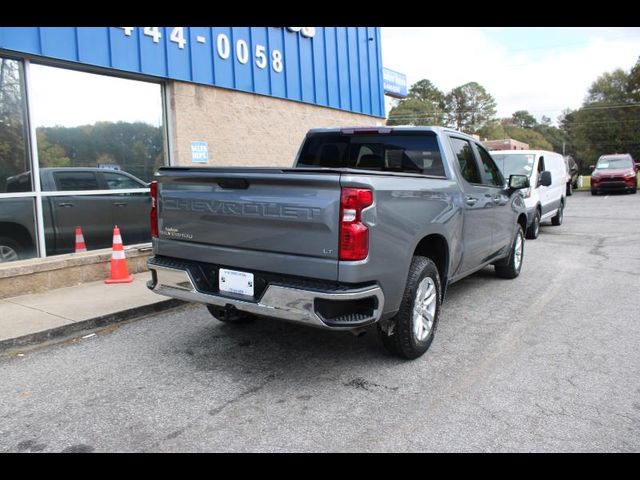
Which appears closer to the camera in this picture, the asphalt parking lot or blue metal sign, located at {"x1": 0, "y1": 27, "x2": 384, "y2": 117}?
the asphalt parking lot

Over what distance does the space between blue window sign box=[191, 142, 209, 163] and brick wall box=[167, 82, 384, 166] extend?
3.2 inches

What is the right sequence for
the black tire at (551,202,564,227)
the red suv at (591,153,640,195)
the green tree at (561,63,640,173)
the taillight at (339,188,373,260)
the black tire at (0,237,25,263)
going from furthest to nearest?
the green tree at (561,63,640,173)
the red suv at (591,153,640,195)
the black tire at (551,202,564,227)
the black tire at (0,237,25,263)
the taillight at (339,188,373,260)

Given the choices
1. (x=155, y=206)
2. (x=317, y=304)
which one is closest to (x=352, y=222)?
(x=317, y=304)

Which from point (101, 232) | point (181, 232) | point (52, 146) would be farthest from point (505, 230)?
point (52, 146)

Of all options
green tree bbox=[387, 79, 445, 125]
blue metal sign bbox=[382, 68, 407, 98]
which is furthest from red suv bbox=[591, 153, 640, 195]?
green tree bbox=[387, 79, 445, 125]

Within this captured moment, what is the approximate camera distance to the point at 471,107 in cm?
9756

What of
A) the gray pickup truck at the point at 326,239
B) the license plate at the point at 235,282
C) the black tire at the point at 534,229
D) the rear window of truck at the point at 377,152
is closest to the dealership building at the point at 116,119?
the gray pickup truck at the point at 326,239

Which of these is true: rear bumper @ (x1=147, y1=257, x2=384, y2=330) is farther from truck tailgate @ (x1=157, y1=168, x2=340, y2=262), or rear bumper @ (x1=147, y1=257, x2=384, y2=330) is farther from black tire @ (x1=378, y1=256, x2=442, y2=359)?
black tire @ (x1=378, y1=256, x2=442, y2=359)

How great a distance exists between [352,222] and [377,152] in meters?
2.05

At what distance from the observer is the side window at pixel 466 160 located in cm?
532

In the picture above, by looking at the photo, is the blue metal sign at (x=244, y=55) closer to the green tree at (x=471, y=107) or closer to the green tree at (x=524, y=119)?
the green tree at (x=471, y=107)

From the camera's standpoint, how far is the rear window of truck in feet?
16.6

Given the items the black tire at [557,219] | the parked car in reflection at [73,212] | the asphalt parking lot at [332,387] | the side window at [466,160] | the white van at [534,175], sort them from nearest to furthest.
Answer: the asphalt parking lot at [332,387] → the side window at [466,160] → the parked car in reflection at [73,212] → the white van at [534,175] → the black tire at [557,219]

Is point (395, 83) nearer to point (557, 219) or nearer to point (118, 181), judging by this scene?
point (557, 219)
